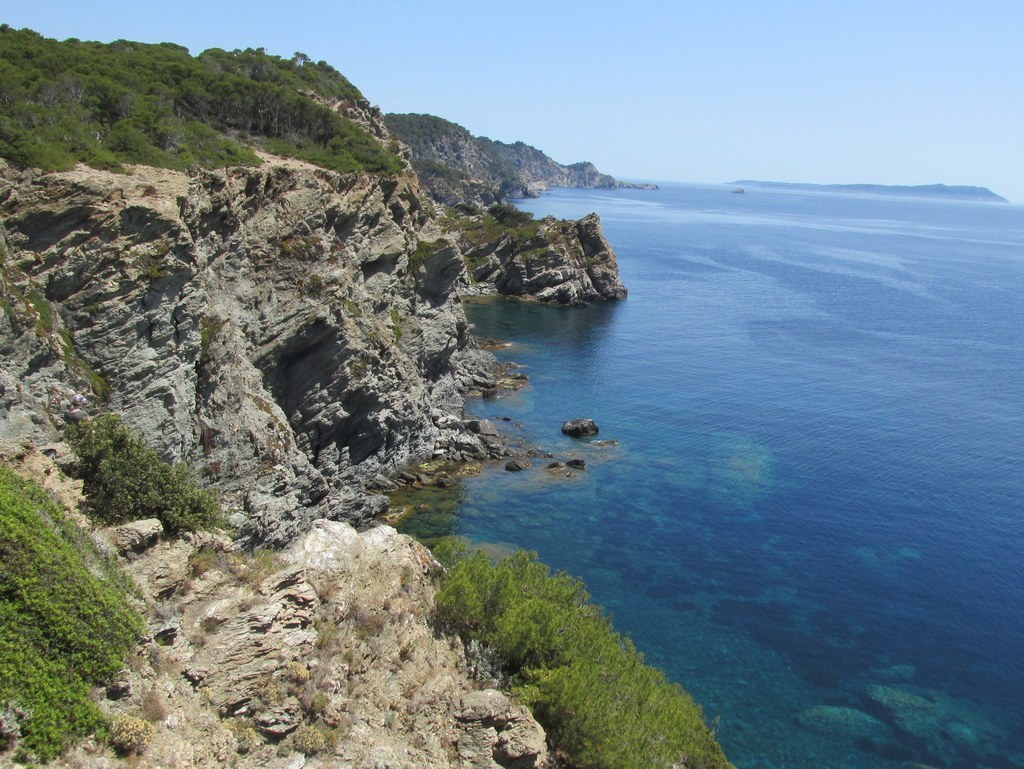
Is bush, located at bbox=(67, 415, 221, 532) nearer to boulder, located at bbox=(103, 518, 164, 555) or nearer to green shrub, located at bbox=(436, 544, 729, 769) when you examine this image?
Result: boulder, located at bbox=(103, 518, 164, 555)

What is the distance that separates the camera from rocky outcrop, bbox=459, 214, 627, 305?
137m

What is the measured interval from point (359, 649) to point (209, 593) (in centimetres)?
458

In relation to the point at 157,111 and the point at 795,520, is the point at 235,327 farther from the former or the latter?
the point at 795,520

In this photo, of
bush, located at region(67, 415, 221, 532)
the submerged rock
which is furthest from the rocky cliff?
the submerged rock

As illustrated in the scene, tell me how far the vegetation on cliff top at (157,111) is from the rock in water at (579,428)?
99.4ft

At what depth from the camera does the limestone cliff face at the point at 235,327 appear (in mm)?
37781

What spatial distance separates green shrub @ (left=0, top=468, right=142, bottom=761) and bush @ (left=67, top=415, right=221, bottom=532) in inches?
205

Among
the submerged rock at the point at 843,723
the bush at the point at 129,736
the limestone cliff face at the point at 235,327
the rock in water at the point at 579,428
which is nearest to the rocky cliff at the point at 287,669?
the bush at the point at 129,736

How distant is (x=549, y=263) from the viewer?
139 metres

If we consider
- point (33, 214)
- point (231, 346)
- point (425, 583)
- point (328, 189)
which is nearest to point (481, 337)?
point (328, 189)

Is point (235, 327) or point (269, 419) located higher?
point (235, 327)

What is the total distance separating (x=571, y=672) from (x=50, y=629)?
49.8ft

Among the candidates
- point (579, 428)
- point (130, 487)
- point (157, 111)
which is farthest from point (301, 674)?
point (579, 428)

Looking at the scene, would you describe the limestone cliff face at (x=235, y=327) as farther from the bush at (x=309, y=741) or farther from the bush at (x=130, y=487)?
the bush at (x=309, y=741)
